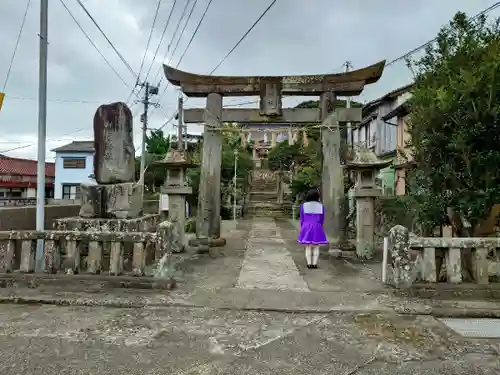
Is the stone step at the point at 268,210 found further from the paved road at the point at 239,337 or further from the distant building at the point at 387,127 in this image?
the paved road at the point at 239,337

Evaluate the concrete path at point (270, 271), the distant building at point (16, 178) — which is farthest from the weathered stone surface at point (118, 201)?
the distant building at point (16, 178)

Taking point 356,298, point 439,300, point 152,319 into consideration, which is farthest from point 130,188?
point 439,300

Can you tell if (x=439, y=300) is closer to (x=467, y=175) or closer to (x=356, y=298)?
(x=356, y=298)

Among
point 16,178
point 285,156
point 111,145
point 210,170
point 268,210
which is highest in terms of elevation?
point 285,156

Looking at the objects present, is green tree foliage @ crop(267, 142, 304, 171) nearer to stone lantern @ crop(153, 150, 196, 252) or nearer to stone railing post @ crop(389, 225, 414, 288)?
stone lantern @ crop(153, 150, 196, 252)

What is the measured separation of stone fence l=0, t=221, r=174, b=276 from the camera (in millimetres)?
6012

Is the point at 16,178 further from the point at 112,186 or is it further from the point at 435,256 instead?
the point at 435,256

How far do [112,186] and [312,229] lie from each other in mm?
3906

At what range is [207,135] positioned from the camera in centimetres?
1064

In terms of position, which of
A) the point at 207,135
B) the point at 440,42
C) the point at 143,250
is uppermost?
the point at 440,42

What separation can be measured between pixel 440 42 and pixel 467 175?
2.27 metres

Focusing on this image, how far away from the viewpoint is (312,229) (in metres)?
7.95

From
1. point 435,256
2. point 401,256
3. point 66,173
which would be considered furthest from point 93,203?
point 66,173

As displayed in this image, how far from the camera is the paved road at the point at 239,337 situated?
3559 millimetres
